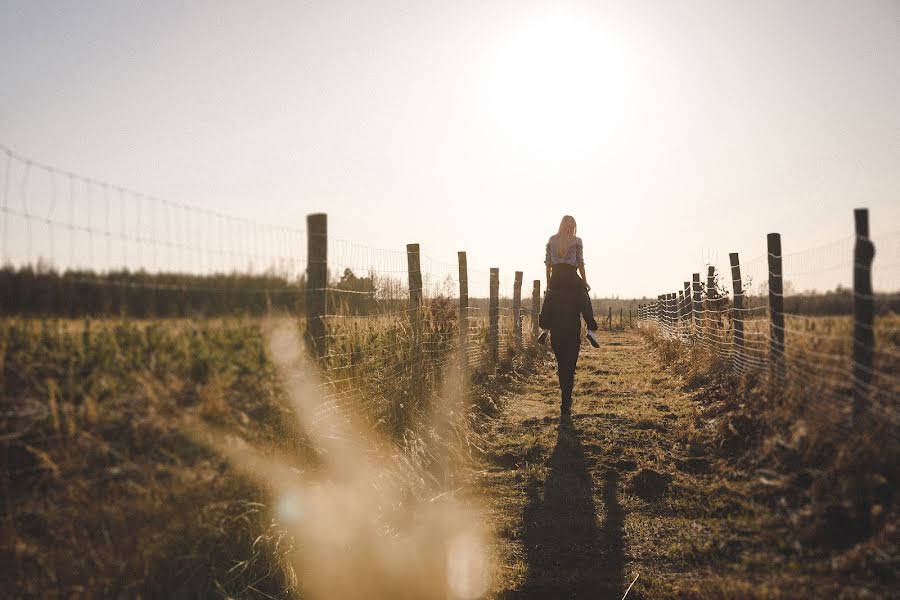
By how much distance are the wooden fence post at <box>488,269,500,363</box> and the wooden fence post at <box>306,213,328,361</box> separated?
21.1ft

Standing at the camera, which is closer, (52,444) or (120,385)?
(52,444)

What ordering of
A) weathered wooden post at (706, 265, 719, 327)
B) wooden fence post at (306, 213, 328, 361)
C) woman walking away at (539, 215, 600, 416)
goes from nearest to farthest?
wooden fence post at (306, 213, 328, 361), woman walking away at (539, 215, 600, 416), weathered wooden post at (706, 265, 719, 327)

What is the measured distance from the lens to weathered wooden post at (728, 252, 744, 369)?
23.8 feet

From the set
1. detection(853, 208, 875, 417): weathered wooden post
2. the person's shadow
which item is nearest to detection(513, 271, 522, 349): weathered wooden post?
the person's shadow

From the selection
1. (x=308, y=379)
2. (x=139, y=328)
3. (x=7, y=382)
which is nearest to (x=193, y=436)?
(x=139, y=328)

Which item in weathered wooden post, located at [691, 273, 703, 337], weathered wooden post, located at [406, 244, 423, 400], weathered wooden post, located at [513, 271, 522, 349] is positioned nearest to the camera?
weathered wooden post, located at [406, 244, 423, 400]

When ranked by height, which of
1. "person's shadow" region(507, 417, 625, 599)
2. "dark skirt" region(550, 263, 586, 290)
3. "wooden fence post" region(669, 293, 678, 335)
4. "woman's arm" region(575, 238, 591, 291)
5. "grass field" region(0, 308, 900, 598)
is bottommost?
"person's shadow" region(507, 417, 625, 599)

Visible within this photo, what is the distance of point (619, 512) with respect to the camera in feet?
13.3

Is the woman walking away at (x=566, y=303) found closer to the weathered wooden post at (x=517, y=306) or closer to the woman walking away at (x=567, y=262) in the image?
the woman walking away at (x=567, y=262)

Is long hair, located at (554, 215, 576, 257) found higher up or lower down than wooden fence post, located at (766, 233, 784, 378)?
higher up

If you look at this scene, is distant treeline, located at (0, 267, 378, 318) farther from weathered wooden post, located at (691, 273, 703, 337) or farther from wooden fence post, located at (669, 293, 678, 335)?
wooden fence post, located at (669, 293, 678, 335)

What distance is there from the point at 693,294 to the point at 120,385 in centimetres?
1178

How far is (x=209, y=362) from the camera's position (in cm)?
305

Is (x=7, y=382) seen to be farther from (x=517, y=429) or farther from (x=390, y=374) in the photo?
(x=517, y=429)
